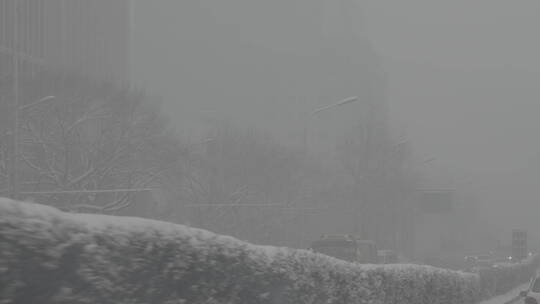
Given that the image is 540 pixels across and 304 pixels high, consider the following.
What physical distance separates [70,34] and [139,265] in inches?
2883

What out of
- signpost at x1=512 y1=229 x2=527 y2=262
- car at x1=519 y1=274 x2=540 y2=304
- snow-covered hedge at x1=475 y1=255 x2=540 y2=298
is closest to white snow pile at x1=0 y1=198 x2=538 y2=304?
car at x1=519 y1=274 x2=540 y2=304

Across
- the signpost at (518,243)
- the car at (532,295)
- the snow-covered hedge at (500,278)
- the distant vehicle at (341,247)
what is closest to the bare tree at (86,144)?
the distant vehicle at (341,247)

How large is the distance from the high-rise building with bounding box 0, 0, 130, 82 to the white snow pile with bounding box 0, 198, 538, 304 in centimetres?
3882

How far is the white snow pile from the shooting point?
5363 mm

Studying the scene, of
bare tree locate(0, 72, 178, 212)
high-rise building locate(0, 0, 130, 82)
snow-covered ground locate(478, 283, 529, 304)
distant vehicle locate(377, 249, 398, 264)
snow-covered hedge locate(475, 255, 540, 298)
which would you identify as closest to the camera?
snow-covered ground locate(478, 283, 529, 304)

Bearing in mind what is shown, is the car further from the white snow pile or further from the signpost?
the signpost

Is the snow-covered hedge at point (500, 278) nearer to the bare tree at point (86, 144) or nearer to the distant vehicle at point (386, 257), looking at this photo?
the distant vehicle at point (386, 257)

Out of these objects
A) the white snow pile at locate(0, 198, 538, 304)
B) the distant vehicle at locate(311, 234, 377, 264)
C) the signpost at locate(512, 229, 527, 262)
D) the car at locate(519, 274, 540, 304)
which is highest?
the white snow pile at locate(0, 198, 538, 304)

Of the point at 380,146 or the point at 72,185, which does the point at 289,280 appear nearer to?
the point at 72,185

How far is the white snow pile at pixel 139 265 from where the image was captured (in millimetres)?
5363

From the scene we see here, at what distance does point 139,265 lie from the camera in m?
6.73

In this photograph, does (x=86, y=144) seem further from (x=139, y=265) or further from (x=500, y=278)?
(x=139, y=265)

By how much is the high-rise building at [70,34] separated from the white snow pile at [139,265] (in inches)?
1528

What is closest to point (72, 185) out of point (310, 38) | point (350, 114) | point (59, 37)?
point (59, 37)
